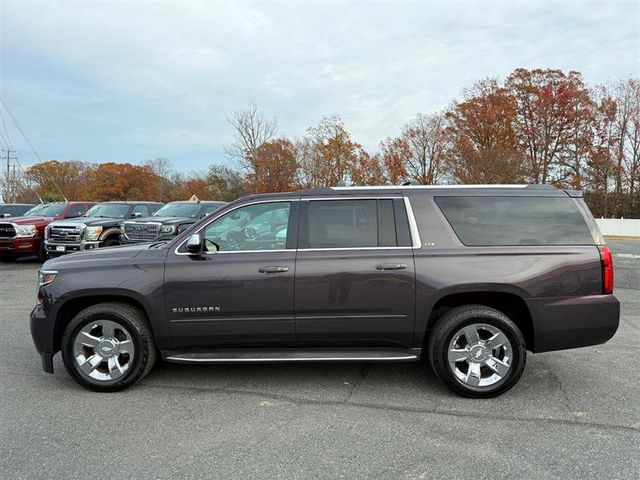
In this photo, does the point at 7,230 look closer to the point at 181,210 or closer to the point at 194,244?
the point at 181,210

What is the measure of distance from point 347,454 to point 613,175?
44.7 m

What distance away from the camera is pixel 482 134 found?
136 ft

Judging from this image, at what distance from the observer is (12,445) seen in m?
3.24

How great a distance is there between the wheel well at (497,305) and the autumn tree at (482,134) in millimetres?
31540

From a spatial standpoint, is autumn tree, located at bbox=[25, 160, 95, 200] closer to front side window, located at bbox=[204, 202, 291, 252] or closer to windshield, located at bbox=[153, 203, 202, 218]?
windshield, located at bbox=[153, 203, 202, 218]

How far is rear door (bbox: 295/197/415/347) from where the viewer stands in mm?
4047

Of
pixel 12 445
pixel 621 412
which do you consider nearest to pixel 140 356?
pixel 12 445

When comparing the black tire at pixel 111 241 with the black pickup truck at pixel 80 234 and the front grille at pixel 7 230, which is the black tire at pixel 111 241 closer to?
the black pickup truck at pixel 80 234

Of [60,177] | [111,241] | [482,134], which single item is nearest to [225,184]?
[482,134]

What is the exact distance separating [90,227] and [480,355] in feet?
37.2

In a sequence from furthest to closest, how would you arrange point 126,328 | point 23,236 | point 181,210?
point 181,210
point 23,236
point 126,328

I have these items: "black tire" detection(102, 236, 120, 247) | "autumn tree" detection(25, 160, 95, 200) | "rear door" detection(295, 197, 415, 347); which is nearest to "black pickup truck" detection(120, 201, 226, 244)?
"black tire" detection(102, 236, 120, 247)

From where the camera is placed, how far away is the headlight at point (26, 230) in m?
13.0

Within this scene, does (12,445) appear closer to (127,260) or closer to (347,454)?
(127,260)
